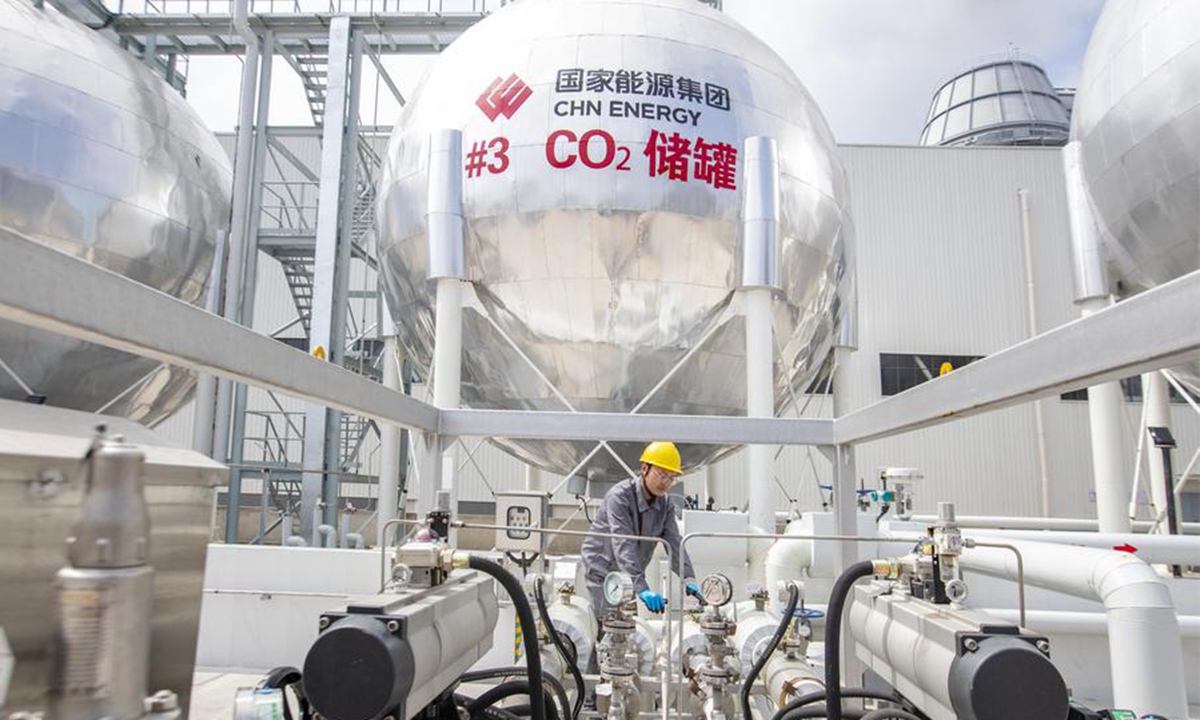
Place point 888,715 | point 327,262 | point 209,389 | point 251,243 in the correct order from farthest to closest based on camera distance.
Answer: point 251,243 < point 327,262 < point 209,389 < point 888,715

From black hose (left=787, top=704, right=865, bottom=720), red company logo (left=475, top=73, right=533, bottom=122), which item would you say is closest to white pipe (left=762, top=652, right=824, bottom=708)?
black hose (left=787, top=704, right=865, bottom=720)

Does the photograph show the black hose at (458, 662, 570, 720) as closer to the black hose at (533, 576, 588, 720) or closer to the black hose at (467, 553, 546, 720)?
the black hose at (533, 576, 588, 720)

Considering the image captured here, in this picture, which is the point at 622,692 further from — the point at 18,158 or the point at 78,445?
the point at 18,158

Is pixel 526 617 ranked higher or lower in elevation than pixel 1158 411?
lower

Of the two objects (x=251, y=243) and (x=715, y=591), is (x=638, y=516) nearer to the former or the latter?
(x=715, y=591)

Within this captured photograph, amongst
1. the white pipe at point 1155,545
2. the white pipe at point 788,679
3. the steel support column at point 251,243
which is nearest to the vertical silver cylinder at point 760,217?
the white pipe at point 1155,545

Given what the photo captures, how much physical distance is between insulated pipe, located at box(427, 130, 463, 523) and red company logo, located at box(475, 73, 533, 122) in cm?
28

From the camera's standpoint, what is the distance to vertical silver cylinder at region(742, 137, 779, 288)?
5703mm

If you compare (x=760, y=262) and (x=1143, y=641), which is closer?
(x=1143, y=641)

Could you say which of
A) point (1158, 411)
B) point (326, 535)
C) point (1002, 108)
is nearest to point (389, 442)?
point (326, 535)

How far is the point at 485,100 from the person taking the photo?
5883 millimetres

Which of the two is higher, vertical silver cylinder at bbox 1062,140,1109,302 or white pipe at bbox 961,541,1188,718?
vertical silver cylinder at bbox 1062,140,1109,302

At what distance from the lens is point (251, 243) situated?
30.7 ft

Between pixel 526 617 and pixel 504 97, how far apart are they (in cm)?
429
